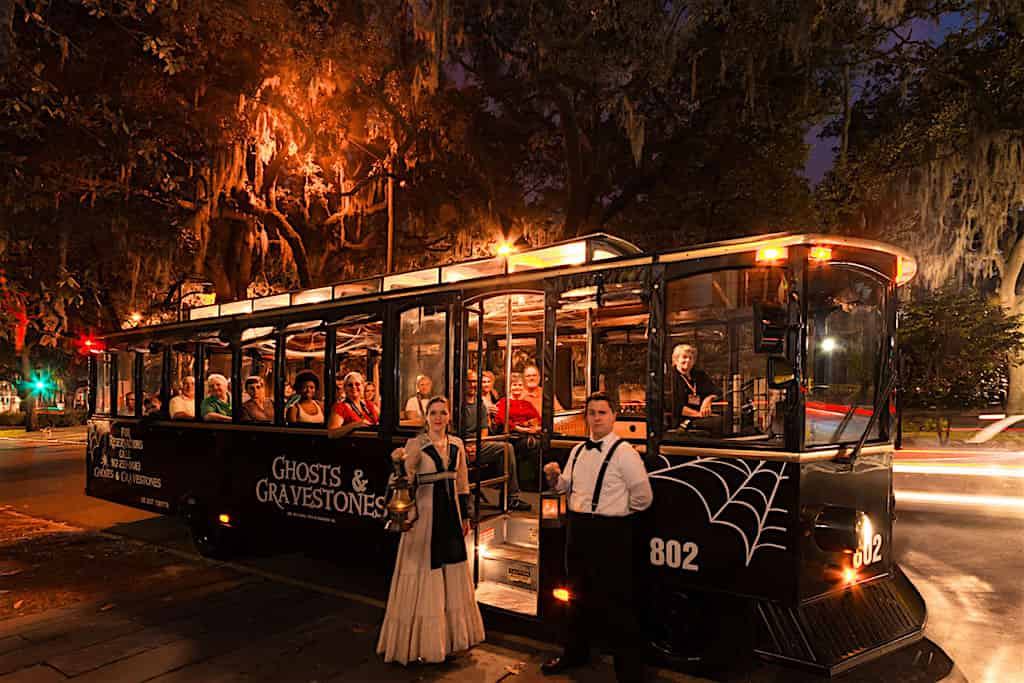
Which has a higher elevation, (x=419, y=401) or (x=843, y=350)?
(x=843, y=350)

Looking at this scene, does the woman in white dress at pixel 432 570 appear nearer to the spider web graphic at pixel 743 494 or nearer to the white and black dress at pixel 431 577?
the white and black dress at pixel 431 577

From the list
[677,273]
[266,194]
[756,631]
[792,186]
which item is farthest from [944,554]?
[266,194]

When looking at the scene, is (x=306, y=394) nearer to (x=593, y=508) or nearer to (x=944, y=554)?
(x=593, y=508)

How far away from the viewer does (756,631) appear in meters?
4.83

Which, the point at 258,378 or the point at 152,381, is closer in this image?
the point at 258,378

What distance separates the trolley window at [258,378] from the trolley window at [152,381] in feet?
6.87

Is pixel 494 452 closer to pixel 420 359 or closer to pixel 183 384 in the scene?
pixel 420 359

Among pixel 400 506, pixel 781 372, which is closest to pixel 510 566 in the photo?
pixel 400 506

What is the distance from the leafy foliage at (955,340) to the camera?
81.5ft

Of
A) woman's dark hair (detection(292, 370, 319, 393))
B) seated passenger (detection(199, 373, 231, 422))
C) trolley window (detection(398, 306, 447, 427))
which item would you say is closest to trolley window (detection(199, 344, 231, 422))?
seated passenger (detection(199, 373, 231, 422))

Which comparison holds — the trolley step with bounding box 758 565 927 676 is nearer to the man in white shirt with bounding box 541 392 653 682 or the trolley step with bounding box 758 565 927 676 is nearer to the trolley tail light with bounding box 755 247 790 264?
the man in white shirt with bounding box 541 392 653 682

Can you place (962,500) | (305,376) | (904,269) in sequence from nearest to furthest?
A: (904,269), (305,376), (962,500)

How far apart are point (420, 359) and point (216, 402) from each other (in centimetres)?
355

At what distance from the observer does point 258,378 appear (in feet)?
28.2
